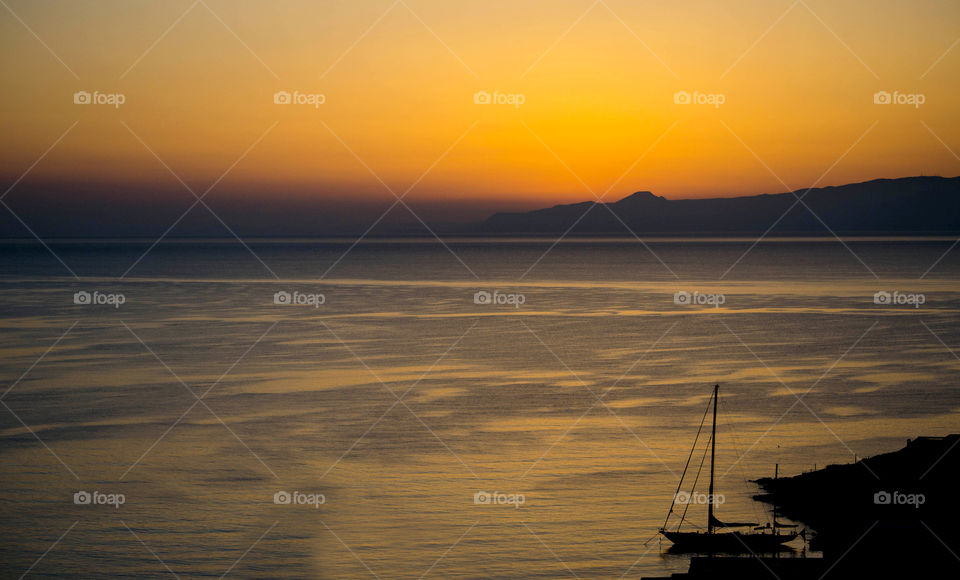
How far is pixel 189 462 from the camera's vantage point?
33969mm

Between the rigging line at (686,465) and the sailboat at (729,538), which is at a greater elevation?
the rigging line at (686,465)

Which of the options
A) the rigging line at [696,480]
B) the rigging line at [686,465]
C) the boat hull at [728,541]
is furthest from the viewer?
the rigging line at [686,465]

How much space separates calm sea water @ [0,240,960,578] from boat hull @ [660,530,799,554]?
3.11 ft

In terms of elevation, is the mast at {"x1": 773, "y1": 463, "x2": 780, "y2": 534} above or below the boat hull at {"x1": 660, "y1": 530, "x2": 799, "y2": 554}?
above

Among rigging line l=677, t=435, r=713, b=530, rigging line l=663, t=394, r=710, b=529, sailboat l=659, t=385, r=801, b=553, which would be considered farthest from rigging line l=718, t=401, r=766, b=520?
sailboat l=659, t=385, r=801, b=553

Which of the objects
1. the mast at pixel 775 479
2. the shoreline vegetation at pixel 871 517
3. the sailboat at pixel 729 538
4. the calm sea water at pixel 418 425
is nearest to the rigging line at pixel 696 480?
the calm sea water at pixel 418 425

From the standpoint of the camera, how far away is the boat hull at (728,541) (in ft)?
85.3

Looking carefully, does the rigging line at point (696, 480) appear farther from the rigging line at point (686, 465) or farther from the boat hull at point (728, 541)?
the boat hull at point (728, 541)

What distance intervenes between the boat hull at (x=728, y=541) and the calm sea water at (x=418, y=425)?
95cm

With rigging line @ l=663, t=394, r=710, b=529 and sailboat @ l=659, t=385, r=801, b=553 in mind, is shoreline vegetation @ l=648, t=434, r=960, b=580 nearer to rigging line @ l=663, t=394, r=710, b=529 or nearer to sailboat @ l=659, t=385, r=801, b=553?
sailboat @ l=659, t=385, r=801, b=553

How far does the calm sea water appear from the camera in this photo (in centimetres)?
2648

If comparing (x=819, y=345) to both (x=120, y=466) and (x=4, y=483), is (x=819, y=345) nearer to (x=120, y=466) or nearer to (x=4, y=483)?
(x=120, y=466)

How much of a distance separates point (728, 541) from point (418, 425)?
53.0 ft

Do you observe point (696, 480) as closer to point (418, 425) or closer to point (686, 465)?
point (686, 465)
